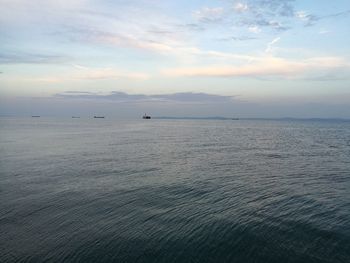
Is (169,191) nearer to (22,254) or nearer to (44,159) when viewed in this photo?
(22,254)

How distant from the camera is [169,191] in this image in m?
32.3

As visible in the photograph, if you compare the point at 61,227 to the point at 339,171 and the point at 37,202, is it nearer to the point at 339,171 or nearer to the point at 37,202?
the point at 37,202

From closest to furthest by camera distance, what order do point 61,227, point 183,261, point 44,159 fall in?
point 183,261 < point 61,227 < point 44,159

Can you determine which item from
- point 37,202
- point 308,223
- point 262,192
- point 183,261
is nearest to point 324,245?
point 308,223

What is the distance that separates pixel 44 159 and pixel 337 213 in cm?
4384

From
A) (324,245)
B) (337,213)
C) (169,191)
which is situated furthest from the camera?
(169,191)

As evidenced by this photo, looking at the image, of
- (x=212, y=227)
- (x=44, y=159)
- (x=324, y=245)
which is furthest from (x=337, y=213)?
(x=44, y=159)

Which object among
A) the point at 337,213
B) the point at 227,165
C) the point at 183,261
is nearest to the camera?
the point at 183,261

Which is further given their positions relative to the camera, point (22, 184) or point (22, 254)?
point (22, 184)

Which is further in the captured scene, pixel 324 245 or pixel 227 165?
pixel 227 165

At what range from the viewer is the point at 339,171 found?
4431cm

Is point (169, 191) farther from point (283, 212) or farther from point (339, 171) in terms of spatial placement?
point (339, 171)

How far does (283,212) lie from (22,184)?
26.3 m

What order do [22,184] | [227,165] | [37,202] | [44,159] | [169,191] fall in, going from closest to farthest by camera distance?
1. [37,202]
2. [169,191]
3. [22,184]
4. [227,165]
5. [44,159]
